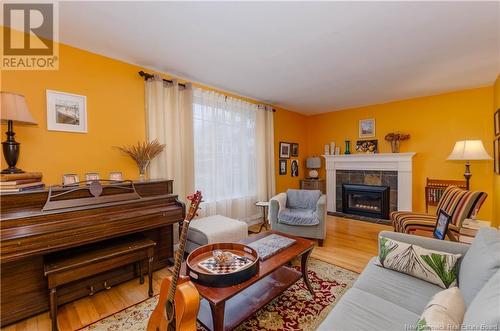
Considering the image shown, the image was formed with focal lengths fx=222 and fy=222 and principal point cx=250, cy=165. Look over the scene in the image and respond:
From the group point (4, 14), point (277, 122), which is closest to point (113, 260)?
point (4, 14)

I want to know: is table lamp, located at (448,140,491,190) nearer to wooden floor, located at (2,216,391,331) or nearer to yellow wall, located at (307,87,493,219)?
yellow wall, located at (307,87,493,219)

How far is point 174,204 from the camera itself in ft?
8.44

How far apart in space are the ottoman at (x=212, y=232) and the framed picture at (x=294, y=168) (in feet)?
9.02

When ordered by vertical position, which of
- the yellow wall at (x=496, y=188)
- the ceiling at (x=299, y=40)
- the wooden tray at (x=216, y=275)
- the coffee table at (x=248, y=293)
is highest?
the ceiling at (x=299, y=40)

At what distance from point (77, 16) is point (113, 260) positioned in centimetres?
211

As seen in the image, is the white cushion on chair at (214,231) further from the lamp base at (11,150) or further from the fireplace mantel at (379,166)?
the fireplace mantel at (379,166)

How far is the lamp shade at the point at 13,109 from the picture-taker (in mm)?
1737

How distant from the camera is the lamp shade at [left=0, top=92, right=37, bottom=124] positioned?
1.74 metres

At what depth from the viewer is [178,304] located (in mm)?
1257

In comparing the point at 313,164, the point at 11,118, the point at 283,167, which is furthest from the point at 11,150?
the point at 313,164

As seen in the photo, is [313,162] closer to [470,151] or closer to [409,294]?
[470,151]

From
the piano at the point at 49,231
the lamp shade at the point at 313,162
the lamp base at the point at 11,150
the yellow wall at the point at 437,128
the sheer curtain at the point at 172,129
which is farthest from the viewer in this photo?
the lamp shade at the point at 313,162

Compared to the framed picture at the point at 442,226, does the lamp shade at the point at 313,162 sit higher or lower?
higher

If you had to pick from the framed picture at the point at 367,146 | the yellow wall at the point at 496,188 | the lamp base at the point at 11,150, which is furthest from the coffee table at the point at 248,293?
the framed picture at the point at 367,146
